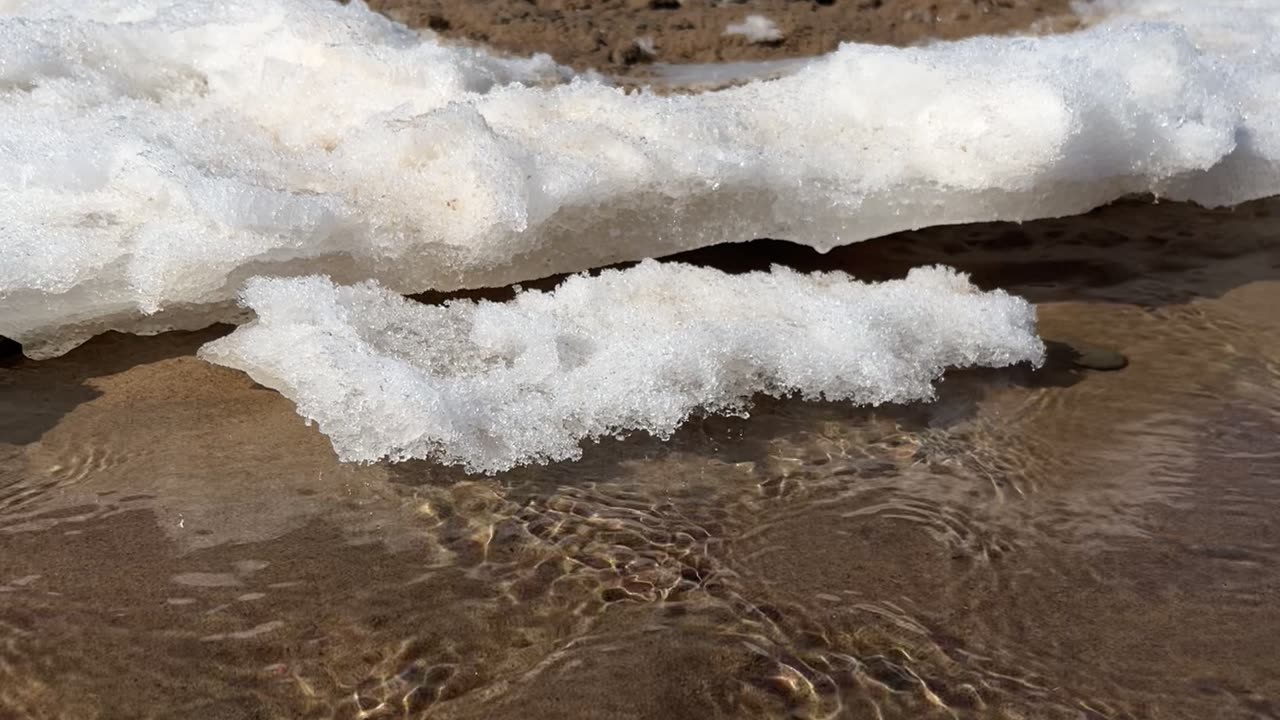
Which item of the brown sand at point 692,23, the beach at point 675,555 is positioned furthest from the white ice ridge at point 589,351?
the brown sand at point 692,23

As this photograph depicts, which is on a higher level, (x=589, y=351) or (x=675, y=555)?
(x=589, y=351)

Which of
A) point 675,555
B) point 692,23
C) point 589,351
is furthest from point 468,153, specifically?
point 692,23

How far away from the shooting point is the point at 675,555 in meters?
2.20

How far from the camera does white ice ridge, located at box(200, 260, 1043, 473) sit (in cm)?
245

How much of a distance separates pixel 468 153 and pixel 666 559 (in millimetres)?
1333

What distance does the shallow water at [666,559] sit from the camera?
186cm

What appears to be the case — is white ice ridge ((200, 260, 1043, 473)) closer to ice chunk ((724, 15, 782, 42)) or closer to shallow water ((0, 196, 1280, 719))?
shallow water ((0, 196, 1280, 719))

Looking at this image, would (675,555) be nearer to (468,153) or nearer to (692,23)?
(468,153)

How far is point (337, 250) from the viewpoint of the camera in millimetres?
2918

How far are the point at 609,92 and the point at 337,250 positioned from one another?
1062 millimetres

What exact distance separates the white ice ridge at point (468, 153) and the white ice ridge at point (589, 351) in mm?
154

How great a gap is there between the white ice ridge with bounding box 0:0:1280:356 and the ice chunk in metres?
1.49

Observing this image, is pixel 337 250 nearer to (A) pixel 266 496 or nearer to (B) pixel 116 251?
(B) pixel 116 251

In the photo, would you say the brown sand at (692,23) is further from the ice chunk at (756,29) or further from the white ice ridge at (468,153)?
the white ice ridge at (468,153)
